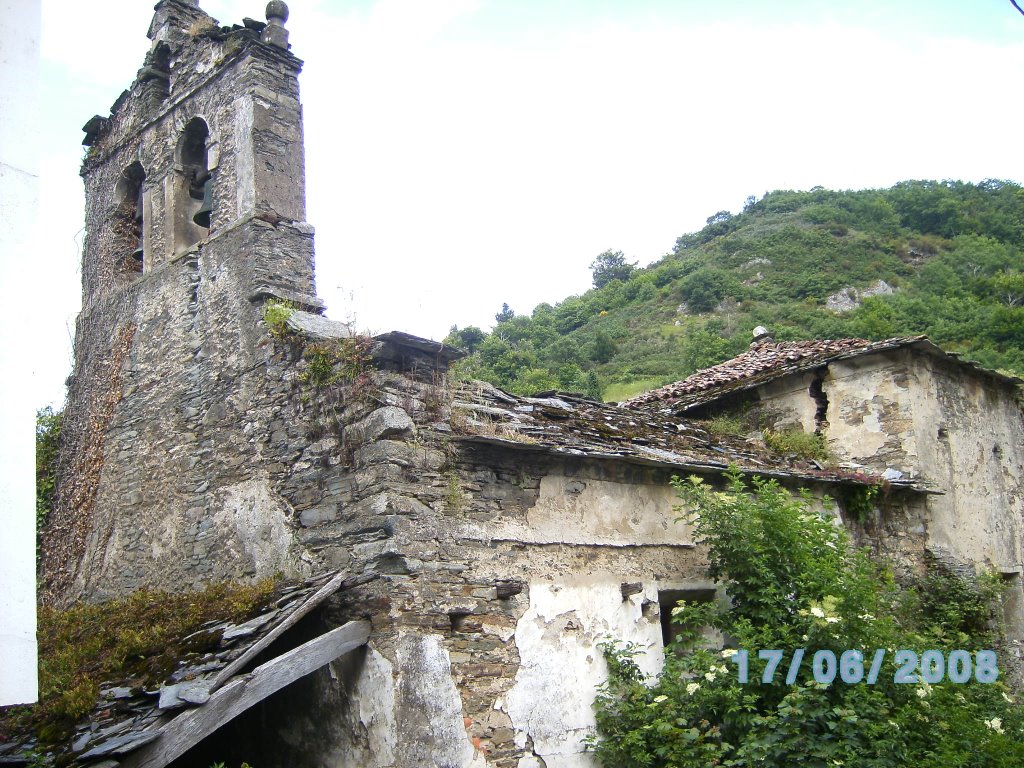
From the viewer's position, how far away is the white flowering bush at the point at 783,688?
6.67 m

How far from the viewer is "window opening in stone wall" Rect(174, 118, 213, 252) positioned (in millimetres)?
9688

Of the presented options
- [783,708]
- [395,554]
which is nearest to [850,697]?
[783,708]

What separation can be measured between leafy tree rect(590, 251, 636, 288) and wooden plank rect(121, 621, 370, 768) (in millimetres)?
40250

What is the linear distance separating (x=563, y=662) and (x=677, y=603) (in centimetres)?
162

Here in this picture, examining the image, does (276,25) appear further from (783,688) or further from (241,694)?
(783,688)

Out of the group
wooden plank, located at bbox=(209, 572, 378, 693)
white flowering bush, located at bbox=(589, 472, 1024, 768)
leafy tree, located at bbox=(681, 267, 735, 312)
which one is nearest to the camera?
wooden plank, located at bbox=(209, 572, 378, 693)

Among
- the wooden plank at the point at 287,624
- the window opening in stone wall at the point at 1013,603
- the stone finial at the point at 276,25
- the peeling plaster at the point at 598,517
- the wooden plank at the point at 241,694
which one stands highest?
the stone finial at the point at 276,25

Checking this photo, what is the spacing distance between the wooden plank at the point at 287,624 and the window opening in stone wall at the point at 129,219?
554 cm

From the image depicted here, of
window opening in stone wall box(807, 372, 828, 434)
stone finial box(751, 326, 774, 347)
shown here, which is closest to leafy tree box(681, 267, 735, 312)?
stone finial box(751, 326, 774, 347)

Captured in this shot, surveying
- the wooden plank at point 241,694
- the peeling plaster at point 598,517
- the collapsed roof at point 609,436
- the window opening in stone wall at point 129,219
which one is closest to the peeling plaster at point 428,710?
the wooden plank at point 241,694

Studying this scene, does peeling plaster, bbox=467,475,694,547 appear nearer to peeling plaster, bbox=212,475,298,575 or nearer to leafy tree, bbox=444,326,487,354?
peeling plaster, bbox=212,475,298,575

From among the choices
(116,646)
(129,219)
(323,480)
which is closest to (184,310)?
(129,219)

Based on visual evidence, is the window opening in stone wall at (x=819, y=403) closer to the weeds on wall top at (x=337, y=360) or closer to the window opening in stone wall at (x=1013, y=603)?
the window opening in stone wall at (x=1013, y=603)
